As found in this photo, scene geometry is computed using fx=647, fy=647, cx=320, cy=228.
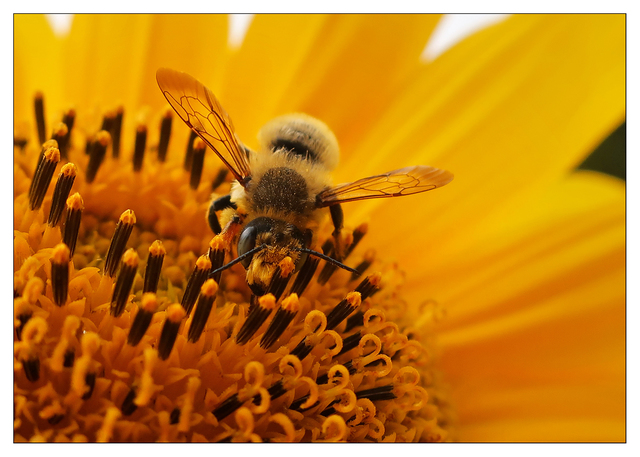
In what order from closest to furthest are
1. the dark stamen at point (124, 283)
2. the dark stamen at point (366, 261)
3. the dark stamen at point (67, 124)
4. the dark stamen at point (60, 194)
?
1. the dark stamen at point (124, 283)
2. the dark stamen at point (60, 194)
3. the dark stamen at point (67, 124)
4. the dark stamen at point (366, 261)

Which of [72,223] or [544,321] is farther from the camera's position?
[544,321]

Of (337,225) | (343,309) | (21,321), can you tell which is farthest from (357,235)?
(21,321)

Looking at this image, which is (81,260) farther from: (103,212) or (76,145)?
(76,145)

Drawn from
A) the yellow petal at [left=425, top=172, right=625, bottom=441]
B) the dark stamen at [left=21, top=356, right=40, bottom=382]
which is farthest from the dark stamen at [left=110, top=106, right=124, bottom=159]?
the yellow petal at [left=425, top=172, right=625, bottom=441]

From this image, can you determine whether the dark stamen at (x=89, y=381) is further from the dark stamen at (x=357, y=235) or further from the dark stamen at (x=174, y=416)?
the dark stamen at (x=357, y=235)

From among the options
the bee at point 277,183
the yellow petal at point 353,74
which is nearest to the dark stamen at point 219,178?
the bee at point 277,183

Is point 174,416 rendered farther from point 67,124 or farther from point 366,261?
point 67,124

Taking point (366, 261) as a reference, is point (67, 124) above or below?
above
